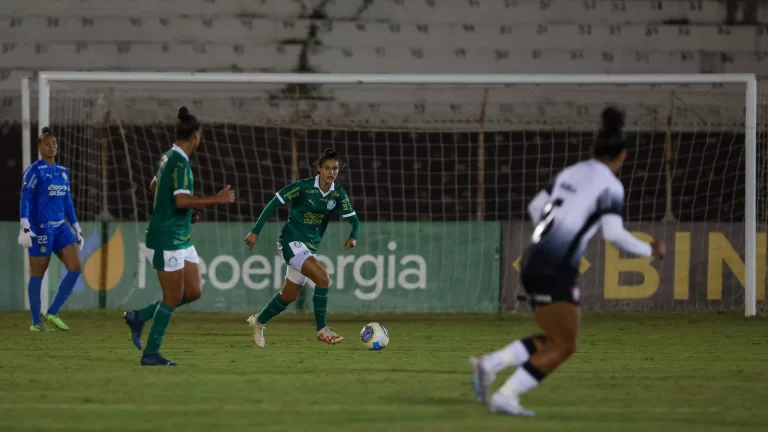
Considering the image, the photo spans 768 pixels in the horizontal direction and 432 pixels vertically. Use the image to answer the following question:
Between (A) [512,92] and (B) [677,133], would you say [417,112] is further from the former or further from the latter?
(B) [677,133]

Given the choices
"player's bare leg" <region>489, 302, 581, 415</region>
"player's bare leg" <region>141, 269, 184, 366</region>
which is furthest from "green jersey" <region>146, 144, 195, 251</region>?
"player's bare leg" <region>489, 302, 581, 415</region>

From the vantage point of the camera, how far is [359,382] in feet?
26.3

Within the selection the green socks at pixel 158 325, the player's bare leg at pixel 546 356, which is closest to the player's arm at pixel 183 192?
the green socks at pixel 158 325

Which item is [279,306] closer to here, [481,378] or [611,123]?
[481,378]

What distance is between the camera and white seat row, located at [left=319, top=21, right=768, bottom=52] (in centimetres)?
1869

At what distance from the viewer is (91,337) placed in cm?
1189

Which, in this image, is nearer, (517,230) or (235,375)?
(235,375)

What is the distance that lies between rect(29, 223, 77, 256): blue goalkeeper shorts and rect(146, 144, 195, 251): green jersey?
4166mm

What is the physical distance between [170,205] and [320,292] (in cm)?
279

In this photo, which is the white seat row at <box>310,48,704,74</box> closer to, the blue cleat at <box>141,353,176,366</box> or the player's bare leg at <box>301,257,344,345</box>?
the player's bare leg at <box>301,257,344,345</box>

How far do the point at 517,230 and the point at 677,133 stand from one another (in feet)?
8.99

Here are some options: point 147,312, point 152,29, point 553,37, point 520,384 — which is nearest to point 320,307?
point 147,312

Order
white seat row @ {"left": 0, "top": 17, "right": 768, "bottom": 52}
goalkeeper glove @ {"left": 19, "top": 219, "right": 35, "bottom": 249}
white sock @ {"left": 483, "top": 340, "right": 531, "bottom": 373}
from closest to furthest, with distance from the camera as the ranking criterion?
white sock @ {"left": 483, "top": 340, "right": 531, "bottom": 373} → goalkeeper glove @ {"left": 19, "top": 219, "right": 35, "bottom": 249} → white seat row @ {"left": 0, "top": 17, "right": 768, "bottom": 52}

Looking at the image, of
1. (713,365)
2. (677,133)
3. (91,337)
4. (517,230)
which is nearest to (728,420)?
(713,365)
